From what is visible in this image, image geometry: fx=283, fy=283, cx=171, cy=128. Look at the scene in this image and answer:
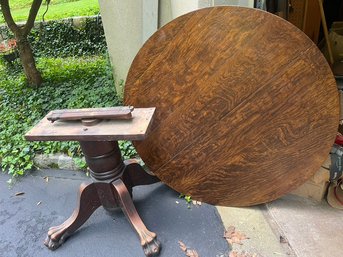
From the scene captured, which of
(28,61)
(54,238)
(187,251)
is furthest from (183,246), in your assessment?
(28,61)

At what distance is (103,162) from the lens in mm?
1778

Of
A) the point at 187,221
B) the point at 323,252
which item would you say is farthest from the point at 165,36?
the point at 323,252

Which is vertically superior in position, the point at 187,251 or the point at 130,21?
the point at 130,21

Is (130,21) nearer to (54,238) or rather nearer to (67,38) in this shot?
(54,238)

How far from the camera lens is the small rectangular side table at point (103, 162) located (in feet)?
4.94

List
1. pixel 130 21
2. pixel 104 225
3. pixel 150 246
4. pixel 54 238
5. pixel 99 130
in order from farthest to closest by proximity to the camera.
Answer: pixel 130 21
pixel 104 225
pixel 54 238
pixel 150 246
pixel 99 130

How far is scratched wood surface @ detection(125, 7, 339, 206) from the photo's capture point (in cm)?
148

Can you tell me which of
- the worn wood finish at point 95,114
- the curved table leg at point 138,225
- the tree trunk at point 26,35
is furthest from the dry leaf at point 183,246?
the tree trunk at point 26,35

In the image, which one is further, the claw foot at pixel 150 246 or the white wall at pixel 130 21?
the white wall at pixel 130 21

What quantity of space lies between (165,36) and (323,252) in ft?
5.11

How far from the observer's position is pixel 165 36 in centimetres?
166

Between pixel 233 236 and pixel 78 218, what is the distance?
103 centimetres

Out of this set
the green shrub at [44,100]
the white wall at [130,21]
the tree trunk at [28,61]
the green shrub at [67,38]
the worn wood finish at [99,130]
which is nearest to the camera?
the worn wood finish at [99,130]

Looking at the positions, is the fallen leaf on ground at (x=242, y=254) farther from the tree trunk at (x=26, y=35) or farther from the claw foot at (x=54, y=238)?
the tree trunk at (x=26, y=35)
